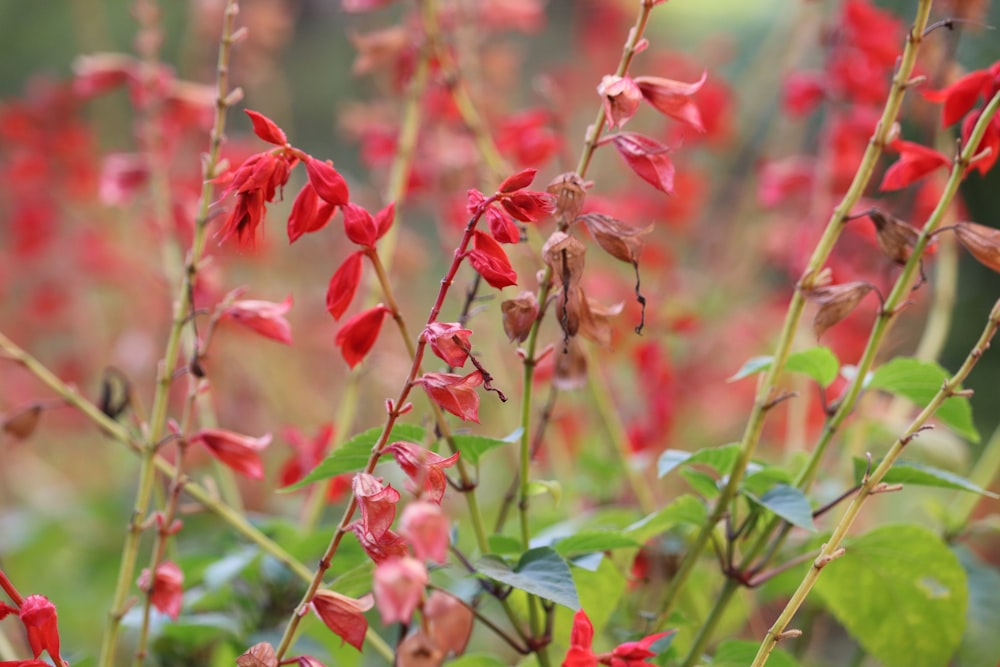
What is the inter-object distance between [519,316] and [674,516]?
0.54ft

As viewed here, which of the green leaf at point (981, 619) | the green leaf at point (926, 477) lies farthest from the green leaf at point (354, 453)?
the green leaf at point (981, 619)

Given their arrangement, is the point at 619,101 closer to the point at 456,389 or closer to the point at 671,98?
the point at 671,98

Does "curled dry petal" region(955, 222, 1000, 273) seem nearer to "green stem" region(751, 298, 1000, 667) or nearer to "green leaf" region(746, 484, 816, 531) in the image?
"green stem" region(751, 298, 1000, 667)

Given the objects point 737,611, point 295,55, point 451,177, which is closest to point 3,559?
point 451,177

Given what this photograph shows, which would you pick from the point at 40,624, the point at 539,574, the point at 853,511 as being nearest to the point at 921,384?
the point at 853,511

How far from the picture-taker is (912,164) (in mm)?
541

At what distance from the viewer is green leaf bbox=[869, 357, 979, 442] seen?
0.53 meters

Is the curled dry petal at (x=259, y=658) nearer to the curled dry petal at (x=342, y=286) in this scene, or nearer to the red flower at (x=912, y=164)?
the curled dry petal at (x=342, y=286)

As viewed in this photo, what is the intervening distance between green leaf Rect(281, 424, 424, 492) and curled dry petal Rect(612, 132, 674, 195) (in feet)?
0.57

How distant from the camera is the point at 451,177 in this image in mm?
975

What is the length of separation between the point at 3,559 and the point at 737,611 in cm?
103

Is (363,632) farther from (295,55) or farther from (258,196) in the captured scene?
(295,55)

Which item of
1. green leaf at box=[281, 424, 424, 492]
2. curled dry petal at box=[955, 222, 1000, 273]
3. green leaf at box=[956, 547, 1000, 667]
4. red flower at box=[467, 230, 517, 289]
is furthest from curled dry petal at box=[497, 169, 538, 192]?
green leaf at box=[956, 547, 1000, 667]

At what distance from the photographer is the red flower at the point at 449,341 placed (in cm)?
38
